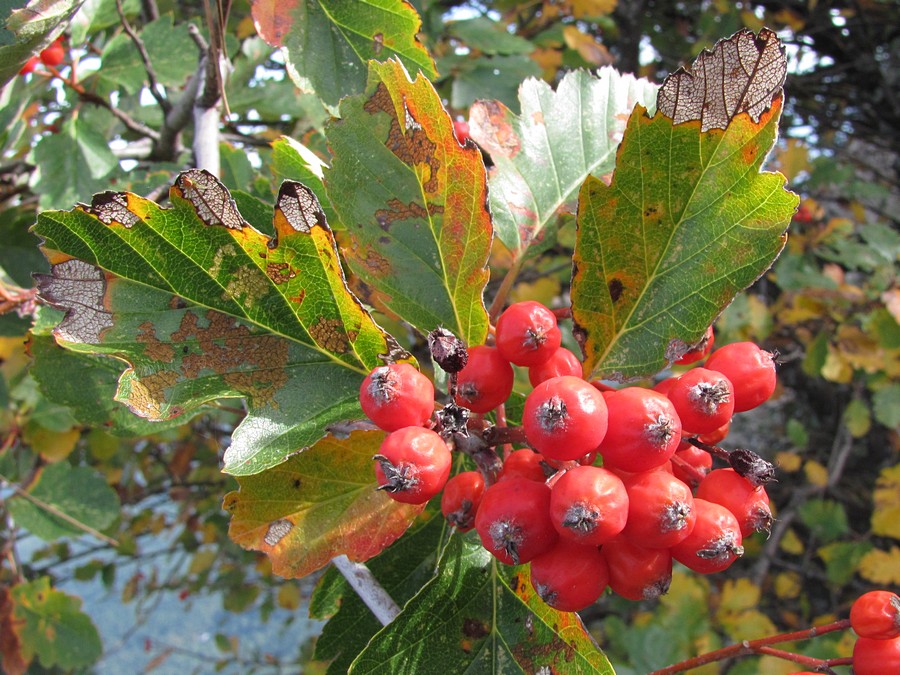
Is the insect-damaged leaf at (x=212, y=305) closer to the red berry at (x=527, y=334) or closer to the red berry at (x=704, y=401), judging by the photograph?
the red berry at (x=527, y=334)

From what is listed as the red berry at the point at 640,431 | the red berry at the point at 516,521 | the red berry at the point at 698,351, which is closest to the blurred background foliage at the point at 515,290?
the red berry at the point at 698,351

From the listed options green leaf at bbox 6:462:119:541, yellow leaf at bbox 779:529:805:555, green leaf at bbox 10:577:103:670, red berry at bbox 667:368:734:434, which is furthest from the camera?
yellow leaf at bbox 779:529:805:555

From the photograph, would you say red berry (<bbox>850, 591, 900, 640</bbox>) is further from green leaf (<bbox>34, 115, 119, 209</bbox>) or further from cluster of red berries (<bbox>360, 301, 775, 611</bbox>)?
green leaf (<bbox>34, 115, 119, 209</bbox>)

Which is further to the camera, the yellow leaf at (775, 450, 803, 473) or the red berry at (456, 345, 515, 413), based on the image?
the yellow leaf at (775, 450, 803, 473)

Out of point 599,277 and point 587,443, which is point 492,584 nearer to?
point 587,443

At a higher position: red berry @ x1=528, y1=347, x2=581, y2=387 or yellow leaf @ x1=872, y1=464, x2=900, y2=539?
red berry @ x1=528, y1=347, x2=581, y2=387

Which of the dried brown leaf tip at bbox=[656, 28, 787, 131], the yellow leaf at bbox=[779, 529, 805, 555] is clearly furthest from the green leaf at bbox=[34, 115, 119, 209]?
the yellow leaf at bbox=[779, 529, 805, 555]

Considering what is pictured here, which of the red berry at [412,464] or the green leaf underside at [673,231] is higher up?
the green leaf underside at [673,231]
